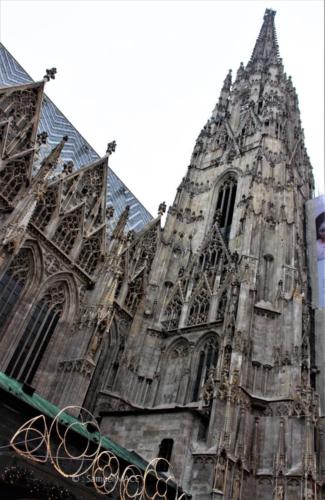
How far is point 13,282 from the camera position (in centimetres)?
1720

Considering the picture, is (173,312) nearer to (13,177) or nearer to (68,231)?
(68,231)

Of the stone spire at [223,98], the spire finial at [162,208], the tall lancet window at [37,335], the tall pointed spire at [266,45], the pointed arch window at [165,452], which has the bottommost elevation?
the pointed arch window at [165,452]

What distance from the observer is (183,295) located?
2245 cm

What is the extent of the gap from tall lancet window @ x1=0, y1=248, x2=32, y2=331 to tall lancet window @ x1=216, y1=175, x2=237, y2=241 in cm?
1170

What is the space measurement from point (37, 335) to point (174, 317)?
710 cm

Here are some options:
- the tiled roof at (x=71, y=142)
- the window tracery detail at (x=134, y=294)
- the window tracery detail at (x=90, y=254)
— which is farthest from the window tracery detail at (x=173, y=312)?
the tiled roof at (x=71, y=142)

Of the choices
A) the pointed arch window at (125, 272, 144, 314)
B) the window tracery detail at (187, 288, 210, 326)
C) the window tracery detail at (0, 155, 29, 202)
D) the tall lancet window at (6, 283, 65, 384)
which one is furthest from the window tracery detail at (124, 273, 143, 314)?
the window tracery detail at (0, 155, 29, 202)

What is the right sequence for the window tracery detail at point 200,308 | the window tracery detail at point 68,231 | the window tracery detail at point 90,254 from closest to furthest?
1. the window tracery detail at point 68,231
2. the window tracery detail at point 90,254
3. the window tracery detail at point 200,308

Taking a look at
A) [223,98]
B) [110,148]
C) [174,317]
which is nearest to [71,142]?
[110,148]

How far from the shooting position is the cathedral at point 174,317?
15117 mm

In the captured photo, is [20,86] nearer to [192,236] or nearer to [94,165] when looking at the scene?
[94,165]

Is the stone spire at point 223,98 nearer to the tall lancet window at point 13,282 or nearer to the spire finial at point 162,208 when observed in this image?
the spire finial at point 162,208

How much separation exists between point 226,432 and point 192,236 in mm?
13680

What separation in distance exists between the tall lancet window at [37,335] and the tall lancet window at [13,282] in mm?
993
